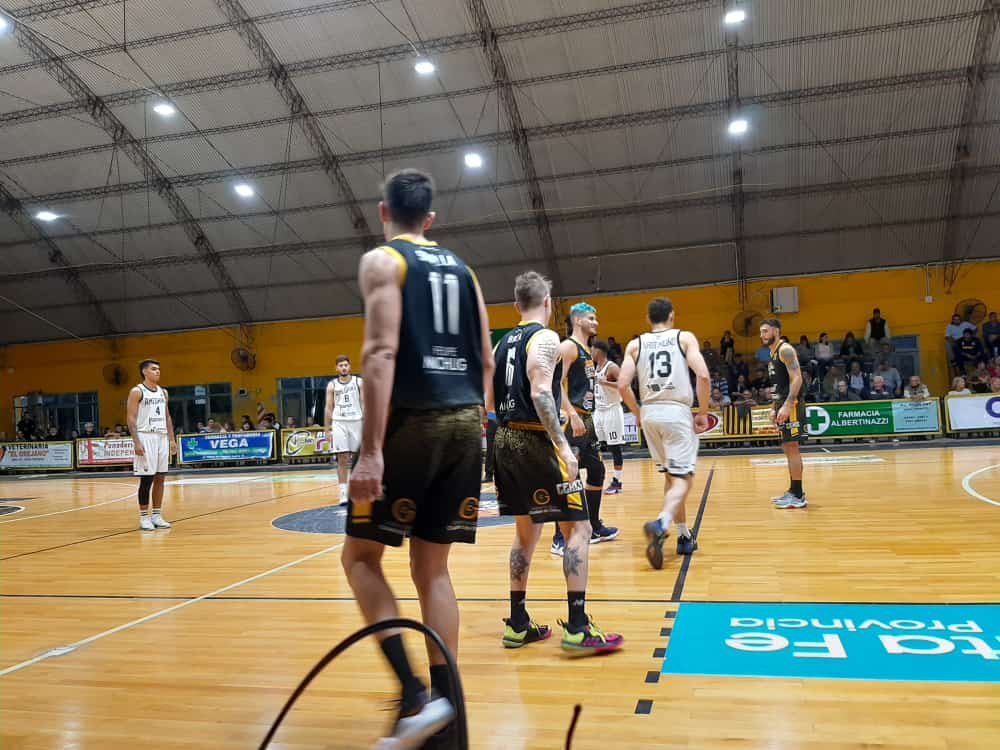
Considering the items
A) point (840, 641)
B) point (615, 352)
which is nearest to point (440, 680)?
point (840, 641)

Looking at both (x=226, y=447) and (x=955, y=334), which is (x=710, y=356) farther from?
(x=226, y=447)

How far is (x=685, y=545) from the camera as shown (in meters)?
5.69

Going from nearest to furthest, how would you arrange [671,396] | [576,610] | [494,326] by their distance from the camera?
[576,610]
[671,396]
[494,326]

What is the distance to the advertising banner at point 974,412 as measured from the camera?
1638cm

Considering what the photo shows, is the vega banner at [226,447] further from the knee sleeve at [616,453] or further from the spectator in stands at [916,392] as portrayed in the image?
the spectator in stands at [916,392]

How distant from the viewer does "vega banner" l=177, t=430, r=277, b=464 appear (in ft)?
67.6

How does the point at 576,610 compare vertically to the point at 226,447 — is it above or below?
below

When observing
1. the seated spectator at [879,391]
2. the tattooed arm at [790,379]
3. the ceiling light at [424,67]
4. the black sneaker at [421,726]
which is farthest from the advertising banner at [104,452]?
the black sneaker at [421,726]

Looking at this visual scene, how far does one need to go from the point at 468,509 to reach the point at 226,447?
20023 mm

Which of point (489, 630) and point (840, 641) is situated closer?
point (840, 641)

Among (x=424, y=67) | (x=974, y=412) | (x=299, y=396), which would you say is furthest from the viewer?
(x=299, y=396)

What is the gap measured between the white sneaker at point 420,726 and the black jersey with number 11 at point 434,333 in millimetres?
921

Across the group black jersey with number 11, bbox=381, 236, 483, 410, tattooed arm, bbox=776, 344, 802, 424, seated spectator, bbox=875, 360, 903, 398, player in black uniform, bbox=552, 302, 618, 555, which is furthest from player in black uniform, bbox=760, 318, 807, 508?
seated spectator, bbox=875, 360, 903, 398

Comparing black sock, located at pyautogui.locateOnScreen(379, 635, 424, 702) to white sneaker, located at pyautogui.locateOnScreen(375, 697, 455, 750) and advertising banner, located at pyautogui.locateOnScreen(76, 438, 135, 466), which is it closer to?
white sneaker, located at pyautogui.locateOnScreen(375, 697, 455, 750)
